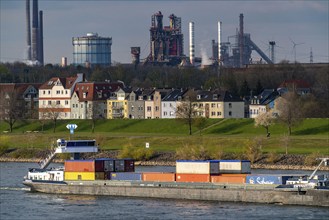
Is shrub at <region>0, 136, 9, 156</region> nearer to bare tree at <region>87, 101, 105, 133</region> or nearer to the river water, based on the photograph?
bare tree at <region>87, 101, 105, 133</region>

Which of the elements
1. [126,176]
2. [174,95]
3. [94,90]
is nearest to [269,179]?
[126,176]

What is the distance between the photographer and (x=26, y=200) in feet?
292

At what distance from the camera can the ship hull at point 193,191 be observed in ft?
267

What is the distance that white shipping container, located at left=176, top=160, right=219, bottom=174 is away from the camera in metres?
87.1

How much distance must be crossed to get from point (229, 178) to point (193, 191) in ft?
9.50

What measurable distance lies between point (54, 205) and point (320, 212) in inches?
789

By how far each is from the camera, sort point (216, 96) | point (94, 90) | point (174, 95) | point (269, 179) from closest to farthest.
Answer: point (269, 179)
point (216, 96)
point (174, 95)
point (94, 90)

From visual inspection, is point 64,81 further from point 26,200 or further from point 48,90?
point 26,200

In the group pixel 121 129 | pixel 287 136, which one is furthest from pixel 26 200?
pixel 121 129

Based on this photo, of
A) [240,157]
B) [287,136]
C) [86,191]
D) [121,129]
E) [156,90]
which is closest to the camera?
[86,191]

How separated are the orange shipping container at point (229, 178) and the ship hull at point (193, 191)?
56 cm

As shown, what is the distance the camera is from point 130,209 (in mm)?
81250

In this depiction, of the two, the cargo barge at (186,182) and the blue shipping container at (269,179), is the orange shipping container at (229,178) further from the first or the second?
A: the blue shipping container at (269,179)

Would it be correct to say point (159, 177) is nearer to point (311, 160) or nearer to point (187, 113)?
point (311, 160)
